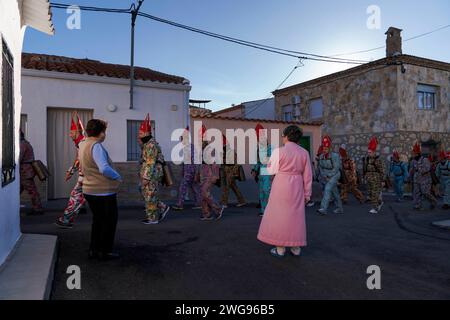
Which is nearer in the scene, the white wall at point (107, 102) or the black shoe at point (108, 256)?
the black shoe at point (108, 256)

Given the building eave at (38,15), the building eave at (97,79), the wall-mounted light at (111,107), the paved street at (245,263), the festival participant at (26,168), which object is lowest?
the paved street at (245,263)

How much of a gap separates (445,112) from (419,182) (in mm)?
11323

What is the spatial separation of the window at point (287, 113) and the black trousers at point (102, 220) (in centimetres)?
2042

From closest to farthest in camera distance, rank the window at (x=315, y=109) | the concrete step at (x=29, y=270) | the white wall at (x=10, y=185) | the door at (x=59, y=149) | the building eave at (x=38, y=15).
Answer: the concrete step at (x=29, y=270), the white wall at (x=10, y=185), the building eave at (x=38, y=15), the door at (x=59, y=149), the window at (x=315, y=109)

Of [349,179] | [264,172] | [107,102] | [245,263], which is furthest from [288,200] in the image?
[107,102]

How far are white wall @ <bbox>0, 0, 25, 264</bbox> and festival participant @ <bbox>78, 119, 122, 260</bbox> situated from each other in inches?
34.9

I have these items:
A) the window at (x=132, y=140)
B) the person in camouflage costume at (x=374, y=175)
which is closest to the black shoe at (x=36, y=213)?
the window at (x=132, y=140)

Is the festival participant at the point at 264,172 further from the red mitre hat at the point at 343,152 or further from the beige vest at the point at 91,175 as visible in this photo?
the beige vest at the point at 91,175

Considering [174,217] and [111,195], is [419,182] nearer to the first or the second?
[174,217]

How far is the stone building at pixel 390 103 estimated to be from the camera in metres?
18.0

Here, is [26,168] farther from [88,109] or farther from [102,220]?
[102,220]

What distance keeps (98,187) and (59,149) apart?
6.74 metres

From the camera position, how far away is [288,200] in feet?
16.1

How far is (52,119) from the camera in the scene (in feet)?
34.0
